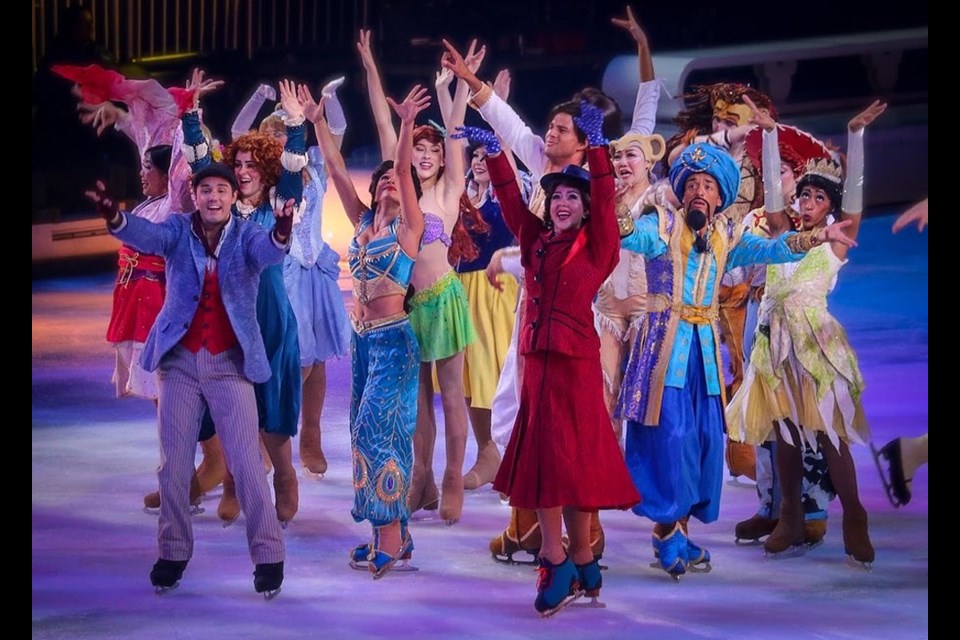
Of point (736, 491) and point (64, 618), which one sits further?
point (736, 491)

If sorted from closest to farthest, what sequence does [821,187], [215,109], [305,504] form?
[821,187] → [305,504] → [215,109]

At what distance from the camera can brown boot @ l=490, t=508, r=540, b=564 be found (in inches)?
260

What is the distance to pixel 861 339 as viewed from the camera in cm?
918

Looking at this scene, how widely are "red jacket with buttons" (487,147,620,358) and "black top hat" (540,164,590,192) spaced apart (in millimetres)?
72

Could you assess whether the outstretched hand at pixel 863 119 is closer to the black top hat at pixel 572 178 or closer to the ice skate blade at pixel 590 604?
the black top hat at pixel 572 178

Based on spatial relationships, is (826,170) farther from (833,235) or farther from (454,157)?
(454,157)

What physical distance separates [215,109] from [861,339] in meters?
3.67

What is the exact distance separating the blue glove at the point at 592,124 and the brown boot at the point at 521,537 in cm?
138

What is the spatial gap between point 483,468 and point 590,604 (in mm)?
1436

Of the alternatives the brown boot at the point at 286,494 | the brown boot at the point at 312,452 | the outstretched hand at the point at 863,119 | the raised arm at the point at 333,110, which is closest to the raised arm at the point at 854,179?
the outstretched hand at the point at 863,119

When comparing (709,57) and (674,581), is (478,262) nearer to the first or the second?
(674,581)

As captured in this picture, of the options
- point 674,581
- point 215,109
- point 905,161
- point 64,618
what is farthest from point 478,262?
point 905,161

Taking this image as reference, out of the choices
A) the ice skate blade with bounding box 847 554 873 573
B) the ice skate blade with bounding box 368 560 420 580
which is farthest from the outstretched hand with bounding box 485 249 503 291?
the ice skate blade with bounding box 847 554 873 573

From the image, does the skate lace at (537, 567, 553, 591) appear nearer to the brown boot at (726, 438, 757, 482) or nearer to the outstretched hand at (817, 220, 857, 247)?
the outstretched hand at (817, 220, 857, 247)
